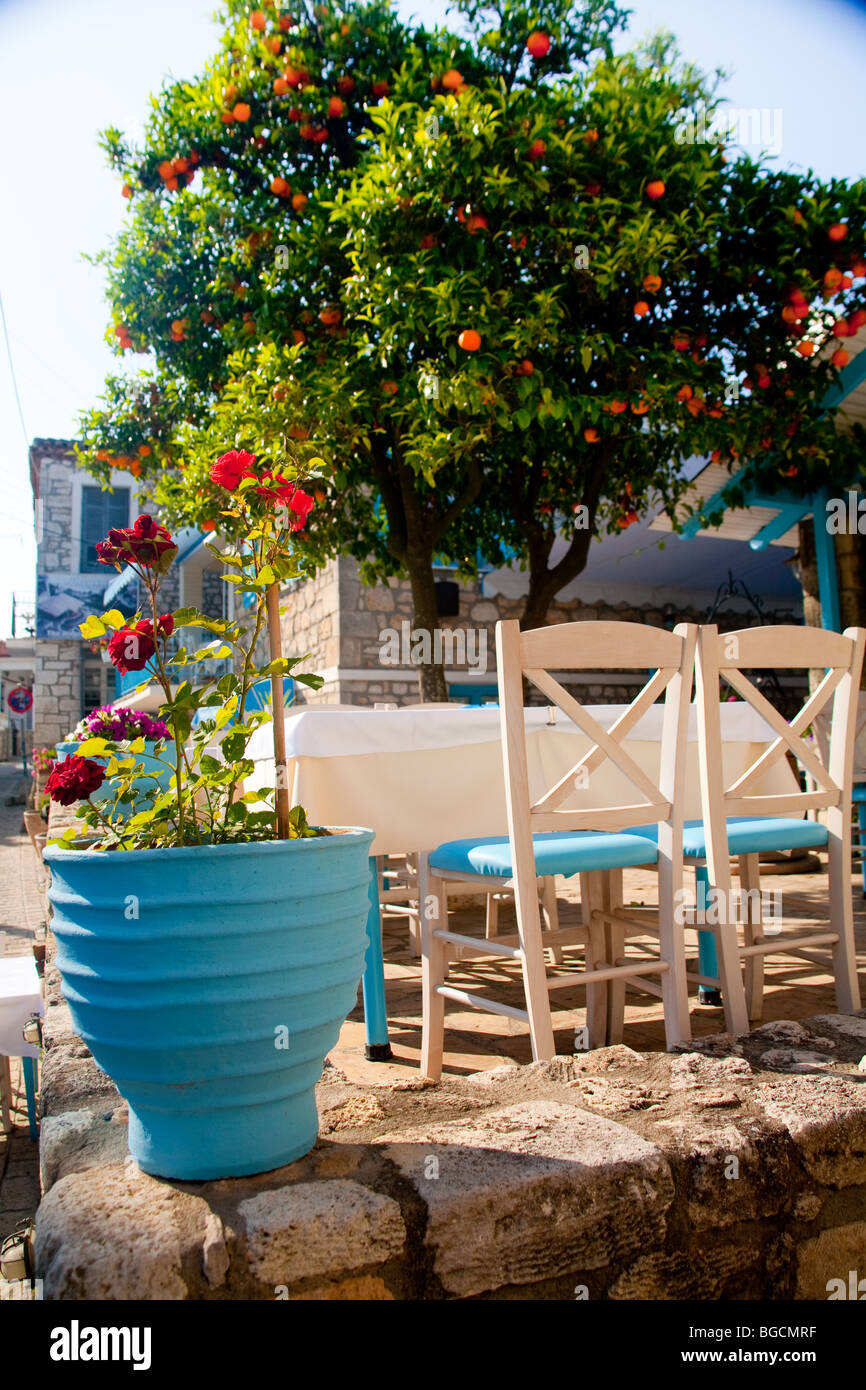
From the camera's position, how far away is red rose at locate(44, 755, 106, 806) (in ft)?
4.10

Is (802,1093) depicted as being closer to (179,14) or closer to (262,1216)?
(262,1216)

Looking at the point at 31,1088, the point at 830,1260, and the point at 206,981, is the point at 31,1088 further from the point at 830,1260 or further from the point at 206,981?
the point at 830,1260

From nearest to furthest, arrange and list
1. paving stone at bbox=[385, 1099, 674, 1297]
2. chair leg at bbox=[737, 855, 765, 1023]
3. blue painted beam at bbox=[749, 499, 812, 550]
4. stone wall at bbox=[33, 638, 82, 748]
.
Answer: paving stone at bbox=[385, 1099, 674, 1297], chair leg at bbox=[737, 855, 765, 1023], blue painted beam at bbox=[749, 499, 812, 550], stone wall at bbox=[33, 638, 82, 748]

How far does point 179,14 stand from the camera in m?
2.09

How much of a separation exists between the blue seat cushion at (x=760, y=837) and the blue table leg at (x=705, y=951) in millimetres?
110

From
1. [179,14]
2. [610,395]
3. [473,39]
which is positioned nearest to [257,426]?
[610,395]

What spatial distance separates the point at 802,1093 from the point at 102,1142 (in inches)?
40.1

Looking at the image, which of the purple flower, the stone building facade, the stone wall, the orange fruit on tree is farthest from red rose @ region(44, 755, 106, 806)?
the stone wall

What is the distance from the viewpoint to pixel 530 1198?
109 cm

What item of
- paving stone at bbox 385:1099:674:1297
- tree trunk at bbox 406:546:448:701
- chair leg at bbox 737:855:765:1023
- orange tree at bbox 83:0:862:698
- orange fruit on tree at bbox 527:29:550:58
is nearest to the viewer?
paving stone at bbox 385:1099:674:1297

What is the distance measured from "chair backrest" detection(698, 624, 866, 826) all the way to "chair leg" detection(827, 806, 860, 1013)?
5 cm

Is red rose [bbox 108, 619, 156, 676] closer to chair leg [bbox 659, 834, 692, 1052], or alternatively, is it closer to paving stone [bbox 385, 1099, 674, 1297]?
paving stone [bbox 385, 1099, 674, 1297]

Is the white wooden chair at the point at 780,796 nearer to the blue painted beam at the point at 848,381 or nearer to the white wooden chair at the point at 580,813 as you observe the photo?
the white wooden chair at the point at 580,813
